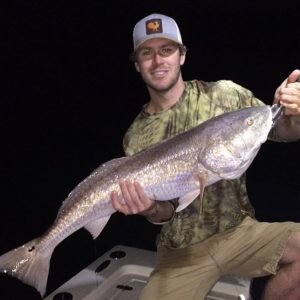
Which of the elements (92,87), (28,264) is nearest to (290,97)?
(28,264)

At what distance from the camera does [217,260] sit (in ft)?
10.0

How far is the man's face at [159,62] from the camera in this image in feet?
10.2

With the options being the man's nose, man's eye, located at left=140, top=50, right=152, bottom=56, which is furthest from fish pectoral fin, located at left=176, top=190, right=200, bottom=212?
man's eye, located at left=140, top=50, right=152, bottom=56

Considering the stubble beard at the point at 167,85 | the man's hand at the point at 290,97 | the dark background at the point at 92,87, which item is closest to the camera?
the man's hand at the point at 290,97

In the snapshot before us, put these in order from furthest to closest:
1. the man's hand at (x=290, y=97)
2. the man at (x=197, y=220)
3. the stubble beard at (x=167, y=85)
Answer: the stubble beard at (x=167, y=85) → the man at (x=197, y=220) → the man's hand at (x=290, y=97)

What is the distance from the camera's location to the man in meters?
2.97

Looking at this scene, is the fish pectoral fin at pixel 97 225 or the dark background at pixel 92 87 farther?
the dark background at pixel 92 87

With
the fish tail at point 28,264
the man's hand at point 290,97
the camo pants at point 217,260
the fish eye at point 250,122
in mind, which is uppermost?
the man's hand at point 290,97

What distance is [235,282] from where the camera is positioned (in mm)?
3316

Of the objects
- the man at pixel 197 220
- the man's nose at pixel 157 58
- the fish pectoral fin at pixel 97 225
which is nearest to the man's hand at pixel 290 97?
the man at pixel 197 220

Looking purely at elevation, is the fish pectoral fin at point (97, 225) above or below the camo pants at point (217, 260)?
above

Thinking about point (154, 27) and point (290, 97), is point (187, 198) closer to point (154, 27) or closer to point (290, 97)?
point (290, 97)

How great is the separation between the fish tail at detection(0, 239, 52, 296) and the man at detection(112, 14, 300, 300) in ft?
2.46

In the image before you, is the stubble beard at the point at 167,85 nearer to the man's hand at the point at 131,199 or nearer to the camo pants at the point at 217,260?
the man's hand at the point at 131,199
